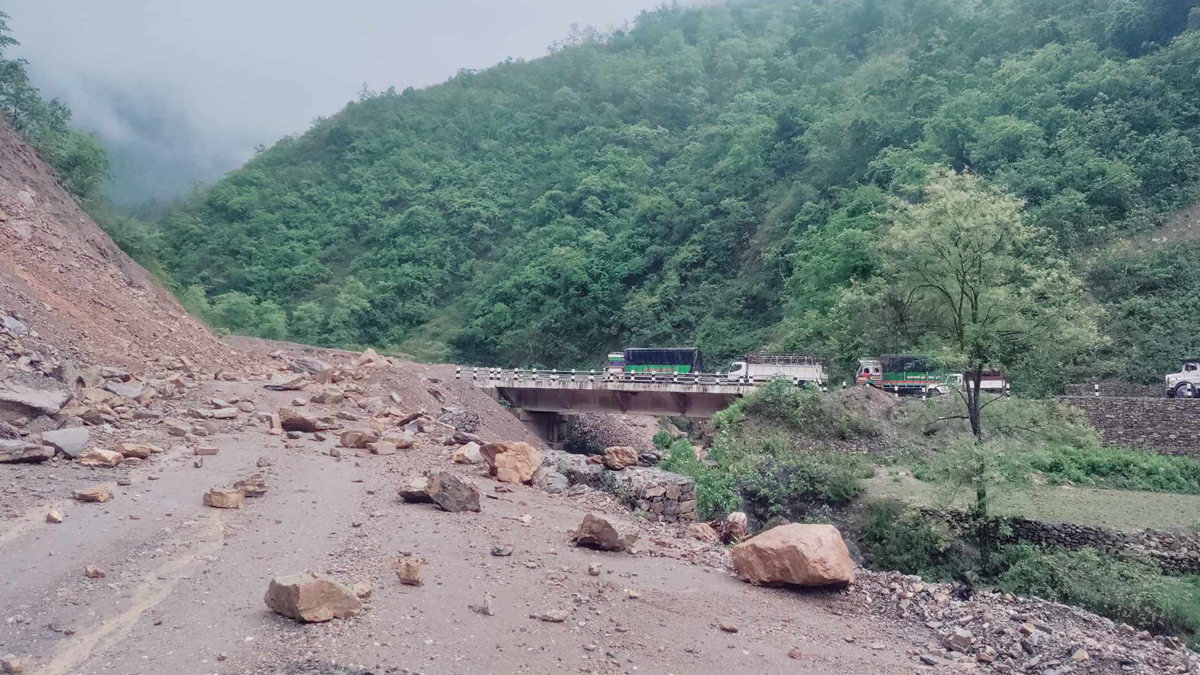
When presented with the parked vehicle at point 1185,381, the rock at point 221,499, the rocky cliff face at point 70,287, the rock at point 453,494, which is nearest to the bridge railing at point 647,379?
the rocky cliff face at point 70,287

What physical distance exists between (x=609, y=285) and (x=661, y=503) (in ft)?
126

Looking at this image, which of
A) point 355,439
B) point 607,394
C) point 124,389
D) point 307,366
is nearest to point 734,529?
point 355,439

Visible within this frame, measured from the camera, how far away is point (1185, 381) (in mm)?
24016

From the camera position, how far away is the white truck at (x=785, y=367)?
30422 millimetres

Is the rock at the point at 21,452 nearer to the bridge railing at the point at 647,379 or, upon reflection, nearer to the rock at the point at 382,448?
the rock at the point at 382,448

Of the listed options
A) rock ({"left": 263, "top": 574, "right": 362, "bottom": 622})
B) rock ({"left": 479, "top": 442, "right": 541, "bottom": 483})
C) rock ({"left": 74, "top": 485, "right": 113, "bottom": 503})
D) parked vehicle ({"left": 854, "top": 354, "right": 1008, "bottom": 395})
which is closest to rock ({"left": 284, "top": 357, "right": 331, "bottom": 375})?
rock ({"left": 479, "top": 442, "right": 541, "bottom": 483})

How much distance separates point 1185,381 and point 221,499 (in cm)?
2919

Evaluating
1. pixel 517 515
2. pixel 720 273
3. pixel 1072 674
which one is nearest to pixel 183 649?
pixel 517 515

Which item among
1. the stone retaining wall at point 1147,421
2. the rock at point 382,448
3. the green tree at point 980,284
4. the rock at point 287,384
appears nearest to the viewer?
the rock at point 382,448

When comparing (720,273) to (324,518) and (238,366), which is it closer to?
(238,366)

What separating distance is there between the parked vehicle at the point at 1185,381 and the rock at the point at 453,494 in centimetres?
2515

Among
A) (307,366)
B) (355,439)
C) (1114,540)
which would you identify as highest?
(307,366)

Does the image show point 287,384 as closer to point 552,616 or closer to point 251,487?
point 251,487

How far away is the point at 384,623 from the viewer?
6496mm
